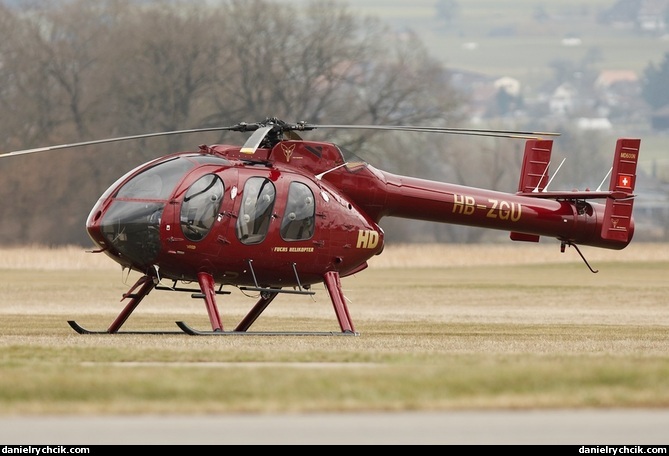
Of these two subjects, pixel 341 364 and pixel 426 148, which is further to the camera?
pixel 426 148

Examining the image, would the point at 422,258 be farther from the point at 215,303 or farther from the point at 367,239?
the point at 215,303

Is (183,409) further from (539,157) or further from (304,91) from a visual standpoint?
(304,91)

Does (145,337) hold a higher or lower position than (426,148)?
higher

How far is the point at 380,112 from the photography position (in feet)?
253

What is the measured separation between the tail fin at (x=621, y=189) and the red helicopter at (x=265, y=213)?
0.34 m

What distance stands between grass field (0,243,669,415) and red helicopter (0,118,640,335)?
3.49ft

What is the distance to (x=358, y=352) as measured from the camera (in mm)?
16625

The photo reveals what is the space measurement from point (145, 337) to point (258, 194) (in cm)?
264

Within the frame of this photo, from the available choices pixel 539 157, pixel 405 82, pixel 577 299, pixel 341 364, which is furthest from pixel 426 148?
pixel 341 364

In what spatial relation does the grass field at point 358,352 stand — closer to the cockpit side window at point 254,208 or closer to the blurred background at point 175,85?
the cockpit side window at point 254,208

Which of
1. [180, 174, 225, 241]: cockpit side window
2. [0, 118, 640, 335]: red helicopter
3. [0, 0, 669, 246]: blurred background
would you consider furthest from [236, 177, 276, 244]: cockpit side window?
[0, 0, 669, 246]: blurred background

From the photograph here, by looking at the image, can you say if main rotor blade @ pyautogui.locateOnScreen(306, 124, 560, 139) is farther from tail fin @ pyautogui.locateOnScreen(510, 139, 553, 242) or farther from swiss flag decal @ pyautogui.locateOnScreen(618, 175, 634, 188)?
swiss flag decal @ pyautogui.locateOnScreen(618, 175, 634, 188)

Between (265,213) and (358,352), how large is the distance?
484 cm

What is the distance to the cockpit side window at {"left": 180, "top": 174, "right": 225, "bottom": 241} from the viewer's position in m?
20.5
